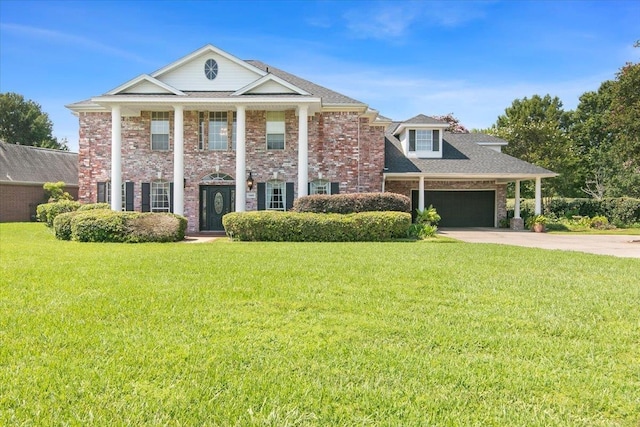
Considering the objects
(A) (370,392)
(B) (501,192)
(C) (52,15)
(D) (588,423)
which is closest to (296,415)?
(A) (370,392)

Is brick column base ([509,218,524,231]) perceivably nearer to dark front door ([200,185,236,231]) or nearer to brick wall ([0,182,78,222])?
dark front door ([200,185,236,231])

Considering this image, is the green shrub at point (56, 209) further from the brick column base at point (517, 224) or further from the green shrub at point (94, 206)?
the brick column base at point (517, 224)

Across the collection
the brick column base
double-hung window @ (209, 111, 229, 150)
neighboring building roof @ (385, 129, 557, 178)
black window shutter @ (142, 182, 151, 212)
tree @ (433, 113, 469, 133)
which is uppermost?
tree @ (433, 113, 469, 133)

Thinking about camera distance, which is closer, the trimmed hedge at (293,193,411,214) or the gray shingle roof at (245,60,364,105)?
the trimmed hedge at (293,193,411,214)

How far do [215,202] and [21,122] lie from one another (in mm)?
41095

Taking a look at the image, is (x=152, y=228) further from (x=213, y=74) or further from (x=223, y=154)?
(x=213, y=74)

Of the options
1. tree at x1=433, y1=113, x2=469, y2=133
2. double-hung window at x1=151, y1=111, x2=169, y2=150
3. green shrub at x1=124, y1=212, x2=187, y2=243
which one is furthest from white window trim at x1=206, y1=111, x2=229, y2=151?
tree at x1=433, y1=113, x2=469, y2=133

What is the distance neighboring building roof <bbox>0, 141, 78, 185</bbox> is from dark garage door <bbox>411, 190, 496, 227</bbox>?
86.1 feet

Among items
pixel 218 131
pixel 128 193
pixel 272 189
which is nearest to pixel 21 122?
pixel 128 193

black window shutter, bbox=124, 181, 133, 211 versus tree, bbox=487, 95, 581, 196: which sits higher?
tree, bbox=487, 95, 581, 196

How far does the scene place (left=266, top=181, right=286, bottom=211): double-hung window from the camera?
59.8 feet

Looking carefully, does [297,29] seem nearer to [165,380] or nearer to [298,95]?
[298,95]

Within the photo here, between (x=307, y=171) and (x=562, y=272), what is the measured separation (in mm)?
11538

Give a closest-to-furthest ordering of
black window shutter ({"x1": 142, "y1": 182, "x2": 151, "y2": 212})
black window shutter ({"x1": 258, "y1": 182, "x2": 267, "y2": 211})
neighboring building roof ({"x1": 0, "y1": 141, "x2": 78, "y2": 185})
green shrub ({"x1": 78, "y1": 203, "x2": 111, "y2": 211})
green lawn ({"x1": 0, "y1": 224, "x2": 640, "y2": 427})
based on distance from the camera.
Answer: green lawn ({"x1": 0, "y1": 224, "x2": 640, "y2": 427})
green shrub ({"x1": 78, "y1": 203, "x2": 111, "y2": 211})
black window shutter ({"x1": 258, "y1": 182, "x2": 267, "y2": 211})
black window shutter ({"x1": 142, "y1": 182, "x2": 151, "y2": 212})
neighboring building roof ({"x1": 0, "y1": 141, "x2": 78, "y2": 185})
